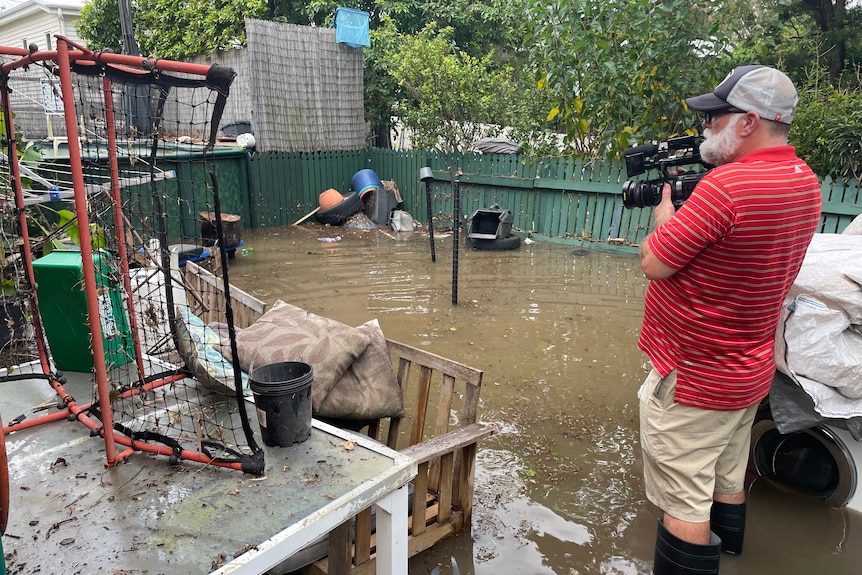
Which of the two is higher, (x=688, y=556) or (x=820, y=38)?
(x=820, y=38)

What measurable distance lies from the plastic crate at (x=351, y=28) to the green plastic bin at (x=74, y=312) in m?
9.67

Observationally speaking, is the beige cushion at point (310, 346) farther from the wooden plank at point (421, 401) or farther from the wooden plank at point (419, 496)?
the wooden plank at point (419, 496)

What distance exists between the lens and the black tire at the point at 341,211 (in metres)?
10.9

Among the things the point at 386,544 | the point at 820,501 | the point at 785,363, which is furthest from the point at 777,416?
the point at 386,544

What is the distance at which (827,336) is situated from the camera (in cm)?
254

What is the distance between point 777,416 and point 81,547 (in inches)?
112

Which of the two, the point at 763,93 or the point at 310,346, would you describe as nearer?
the point at 763,93

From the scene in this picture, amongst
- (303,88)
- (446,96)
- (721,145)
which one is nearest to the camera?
(721,145)

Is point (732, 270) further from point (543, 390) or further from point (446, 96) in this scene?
point (446, 96)

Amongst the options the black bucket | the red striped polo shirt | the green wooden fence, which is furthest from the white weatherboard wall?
the red striped polo shirt

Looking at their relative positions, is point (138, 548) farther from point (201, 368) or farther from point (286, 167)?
point (286, 167)

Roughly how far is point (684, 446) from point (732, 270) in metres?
0.68

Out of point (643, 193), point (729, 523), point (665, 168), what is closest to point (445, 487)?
point (729, 523)

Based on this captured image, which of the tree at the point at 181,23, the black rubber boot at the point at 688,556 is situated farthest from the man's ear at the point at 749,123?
the tree at the point at 181,23
